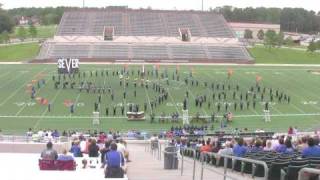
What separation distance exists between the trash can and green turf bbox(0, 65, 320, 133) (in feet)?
62.6

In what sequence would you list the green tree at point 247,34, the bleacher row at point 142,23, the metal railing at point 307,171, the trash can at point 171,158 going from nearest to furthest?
the metal railing at point 307,171 < the trash can at point 171,158 < the bleacher row at point 142,23 < the green tree at point 247,34

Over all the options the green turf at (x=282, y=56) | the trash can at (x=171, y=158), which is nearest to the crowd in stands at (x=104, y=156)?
the trash can at (x=171, y=158)

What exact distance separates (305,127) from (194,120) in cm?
555

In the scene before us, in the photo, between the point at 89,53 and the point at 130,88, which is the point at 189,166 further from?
the point at 89,53

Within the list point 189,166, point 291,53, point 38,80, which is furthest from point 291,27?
point 189,166

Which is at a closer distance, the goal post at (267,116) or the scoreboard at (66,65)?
the goal post at (267,116)

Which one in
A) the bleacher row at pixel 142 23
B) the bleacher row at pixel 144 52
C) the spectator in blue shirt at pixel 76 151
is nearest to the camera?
the spectator in blue shirt at pixel 76 151

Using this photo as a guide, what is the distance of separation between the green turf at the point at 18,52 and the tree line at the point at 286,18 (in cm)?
6512

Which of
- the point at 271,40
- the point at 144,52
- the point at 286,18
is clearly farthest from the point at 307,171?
the point at 286,18

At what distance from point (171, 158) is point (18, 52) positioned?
241ft

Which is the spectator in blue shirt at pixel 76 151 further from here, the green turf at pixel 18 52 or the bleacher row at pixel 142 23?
the bleacher row at pixel 142 23

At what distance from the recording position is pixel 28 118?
114 ft

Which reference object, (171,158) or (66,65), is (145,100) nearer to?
(66,65)

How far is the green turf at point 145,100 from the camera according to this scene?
33.6 metres
